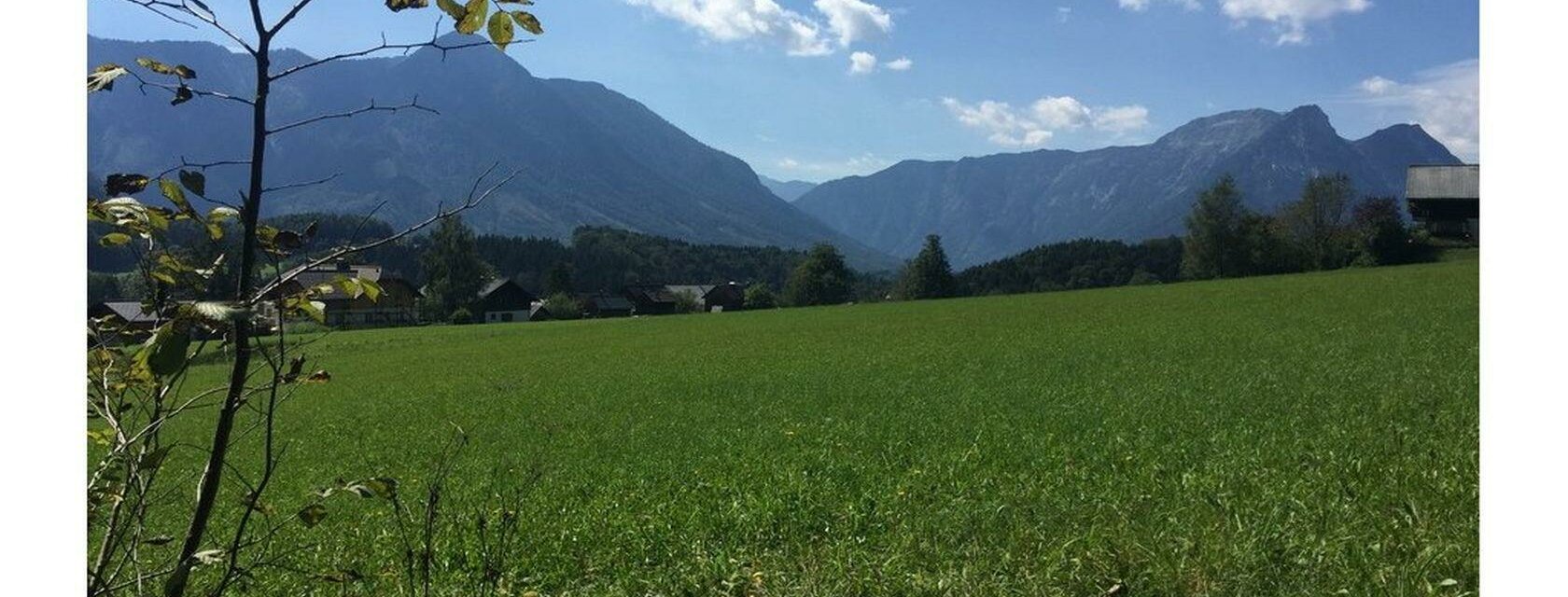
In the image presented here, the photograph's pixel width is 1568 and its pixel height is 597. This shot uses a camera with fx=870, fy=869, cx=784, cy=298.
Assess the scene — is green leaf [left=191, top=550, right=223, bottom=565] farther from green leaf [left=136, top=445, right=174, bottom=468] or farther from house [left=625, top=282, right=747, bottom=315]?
house [left=625, top=282, right=747, bottom=315]

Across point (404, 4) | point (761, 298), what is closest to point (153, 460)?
point (404, 4)

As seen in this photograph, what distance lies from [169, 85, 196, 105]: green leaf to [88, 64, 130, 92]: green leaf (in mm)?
75

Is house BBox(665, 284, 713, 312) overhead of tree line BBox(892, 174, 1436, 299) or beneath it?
beneath

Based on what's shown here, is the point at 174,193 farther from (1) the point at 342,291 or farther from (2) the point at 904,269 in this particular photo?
(2) the point at 904,269

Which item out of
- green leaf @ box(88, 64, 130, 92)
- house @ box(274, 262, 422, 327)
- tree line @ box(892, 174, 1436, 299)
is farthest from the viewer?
tree line @ box(892, 174, 1436, 299)

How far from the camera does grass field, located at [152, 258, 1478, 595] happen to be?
16.6ft

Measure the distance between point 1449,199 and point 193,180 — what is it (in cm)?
679

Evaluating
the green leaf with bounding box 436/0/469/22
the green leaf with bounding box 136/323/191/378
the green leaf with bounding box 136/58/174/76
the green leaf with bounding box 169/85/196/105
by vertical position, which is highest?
the green leaf with bounding box 436/0/469/22

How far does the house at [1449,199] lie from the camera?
3.57m

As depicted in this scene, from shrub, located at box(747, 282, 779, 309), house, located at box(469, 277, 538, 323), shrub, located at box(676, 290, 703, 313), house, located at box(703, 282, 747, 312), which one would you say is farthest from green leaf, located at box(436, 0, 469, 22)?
house, located at box(703, 282, 747, 312)

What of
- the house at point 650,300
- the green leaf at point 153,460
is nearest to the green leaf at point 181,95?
the green leaf at point 153,460
